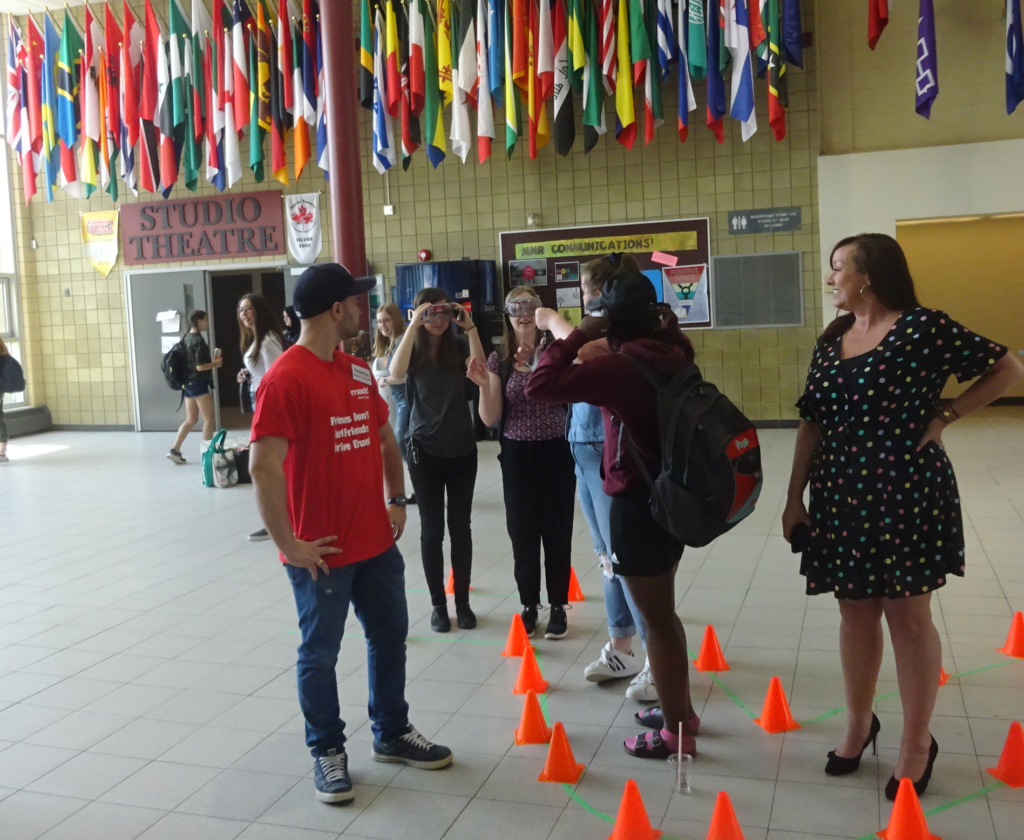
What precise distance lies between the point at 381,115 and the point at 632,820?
9250mm


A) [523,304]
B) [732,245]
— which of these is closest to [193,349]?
[732,245]

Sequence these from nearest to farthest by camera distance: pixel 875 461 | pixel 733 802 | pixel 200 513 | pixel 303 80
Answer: pixel 875 461, pixel 733 802, pixel 200 513, pixel 303 80

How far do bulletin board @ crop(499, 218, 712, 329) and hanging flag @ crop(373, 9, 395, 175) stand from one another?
1925mm

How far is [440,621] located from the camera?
4.41 metres

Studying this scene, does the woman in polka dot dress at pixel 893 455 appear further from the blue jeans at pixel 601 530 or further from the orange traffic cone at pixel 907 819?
the blue jeans at pixel 601 530

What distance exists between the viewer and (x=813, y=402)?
2.67m

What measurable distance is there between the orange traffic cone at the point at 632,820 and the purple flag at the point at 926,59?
920cm

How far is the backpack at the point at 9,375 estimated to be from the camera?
10.6m

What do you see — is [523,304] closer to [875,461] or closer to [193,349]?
[875,461]

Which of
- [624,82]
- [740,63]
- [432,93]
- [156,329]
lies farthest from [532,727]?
[156,329]

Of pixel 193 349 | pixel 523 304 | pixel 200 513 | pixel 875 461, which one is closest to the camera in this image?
pixel 875 461

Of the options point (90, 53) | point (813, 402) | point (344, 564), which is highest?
point (90, 53)

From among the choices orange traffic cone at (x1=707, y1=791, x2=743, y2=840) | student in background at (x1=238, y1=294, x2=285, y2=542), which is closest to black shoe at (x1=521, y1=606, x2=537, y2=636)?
orange traffic cone at (x1=707, y1=791, x2=743, y2=840)

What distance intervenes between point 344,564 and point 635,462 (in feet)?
3.07
